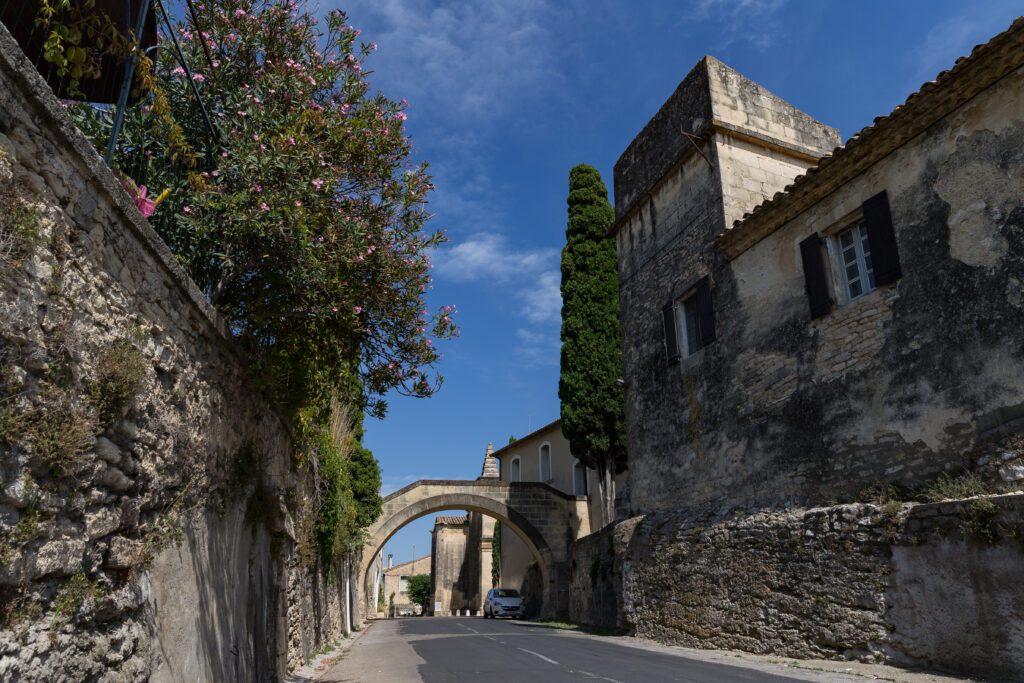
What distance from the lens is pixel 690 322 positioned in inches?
530

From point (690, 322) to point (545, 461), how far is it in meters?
21.5

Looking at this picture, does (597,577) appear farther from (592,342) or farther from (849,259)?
(849,259)

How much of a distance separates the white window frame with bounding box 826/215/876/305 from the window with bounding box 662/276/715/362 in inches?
106

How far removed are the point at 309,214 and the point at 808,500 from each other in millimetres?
8203

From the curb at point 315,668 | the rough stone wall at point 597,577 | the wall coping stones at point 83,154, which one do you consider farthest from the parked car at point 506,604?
the wall coping stones at point 83,154

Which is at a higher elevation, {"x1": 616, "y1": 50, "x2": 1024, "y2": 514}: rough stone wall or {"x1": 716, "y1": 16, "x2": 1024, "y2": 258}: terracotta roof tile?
{"x1": 716, "y1": 16, "x2": 1024, "y2": 258}: terracotta roof tile

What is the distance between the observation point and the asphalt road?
25.1ft

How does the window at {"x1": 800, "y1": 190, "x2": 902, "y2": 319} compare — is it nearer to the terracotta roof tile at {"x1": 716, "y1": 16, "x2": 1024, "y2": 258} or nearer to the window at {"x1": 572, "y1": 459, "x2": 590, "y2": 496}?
the terracotta roof tile at {"x1": 716, "y1": 16, "x2": 1024, "y2": 258}

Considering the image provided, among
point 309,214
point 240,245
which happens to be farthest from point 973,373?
point 240,245

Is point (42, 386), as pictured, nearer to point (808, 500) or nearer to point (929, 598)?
point (929, 598)

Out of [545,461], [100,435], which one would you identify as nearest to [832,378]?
[100,435]

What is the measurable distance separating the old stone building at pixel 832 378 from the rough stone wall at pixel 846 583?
0.09 ft

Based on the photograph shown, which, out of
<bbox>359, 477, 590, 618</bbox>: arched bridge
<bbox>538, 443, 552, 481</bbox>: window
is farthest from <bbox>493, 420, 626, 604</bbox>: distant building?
<bbox>359, 477, 590, 618</bbox>: arched bridge

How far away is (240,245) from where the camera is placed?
5.84m
